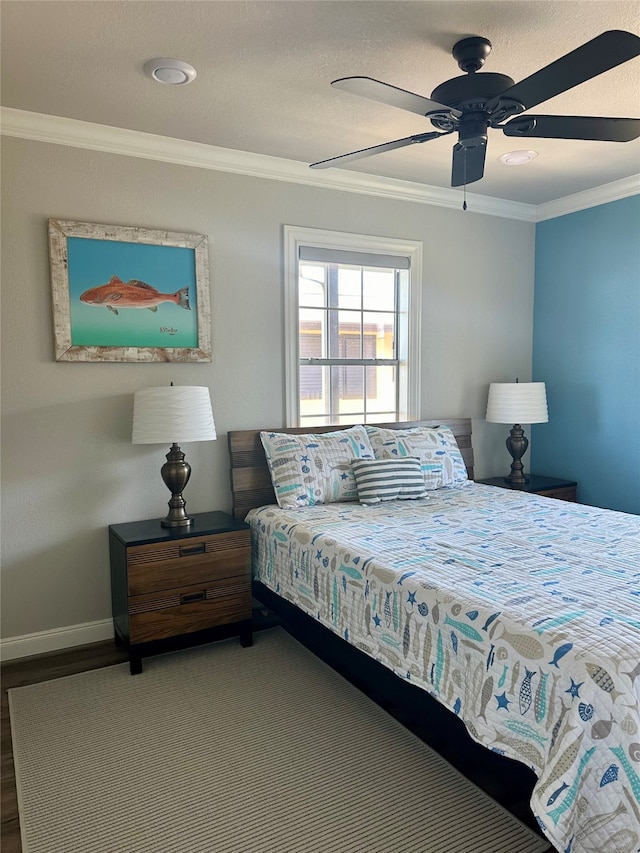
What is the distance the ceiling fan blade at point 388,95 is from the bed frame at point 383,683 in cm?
197

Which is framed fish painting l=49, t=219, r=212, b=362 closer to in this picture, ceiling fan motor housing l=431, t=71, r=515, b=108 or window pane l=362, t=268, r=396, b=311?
window pane l=362, t=268, r=396, b=311

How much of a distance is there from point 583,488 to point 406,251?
2133 mm

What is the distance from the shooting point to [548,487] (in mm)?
4246

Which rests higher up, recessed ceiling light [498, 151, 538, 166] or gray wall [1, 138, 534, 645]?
recessed ceiling light [498, 151, 538, 166]

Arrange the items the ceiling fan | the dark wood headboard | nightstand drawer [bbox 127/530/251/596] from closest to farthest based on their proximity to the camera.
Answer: the ceiling fan
nightstand drawer [bbox 127/530/251/596]
the dark wood headboard

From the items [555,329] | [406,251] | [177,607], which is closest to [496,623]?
[177,607]

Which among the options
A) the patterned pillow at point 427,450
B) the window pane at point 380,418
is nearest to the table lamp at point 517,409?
the patterned pillow at point 427,450

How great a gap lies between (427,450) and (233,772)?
7.11 ft

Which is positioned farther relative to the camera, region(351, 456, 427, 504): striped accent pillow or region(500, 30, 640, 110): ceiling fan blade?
region(351, 456, 427, 504): striped accent pillow

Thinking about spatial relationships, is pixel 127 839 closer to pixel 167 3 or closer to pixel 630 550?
pixel 630 550

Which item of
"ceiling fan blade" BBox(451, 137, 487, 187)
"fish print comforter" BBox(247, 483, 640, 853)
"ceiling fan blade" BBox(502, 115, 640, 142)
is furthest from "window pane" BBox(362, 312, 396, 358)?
"ceiling fan blade" BBox(502, 115, 640, 142)

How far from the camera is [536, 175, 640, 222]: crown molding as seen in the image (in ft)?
13.0

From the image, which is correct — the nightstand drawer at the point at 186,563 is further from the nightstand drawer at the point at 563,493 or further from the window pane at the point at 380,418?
the nightstand drawer at the point at 563,493

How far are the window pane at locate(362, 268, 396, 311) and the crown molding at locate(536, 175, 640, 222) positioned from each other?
4.54 ft
